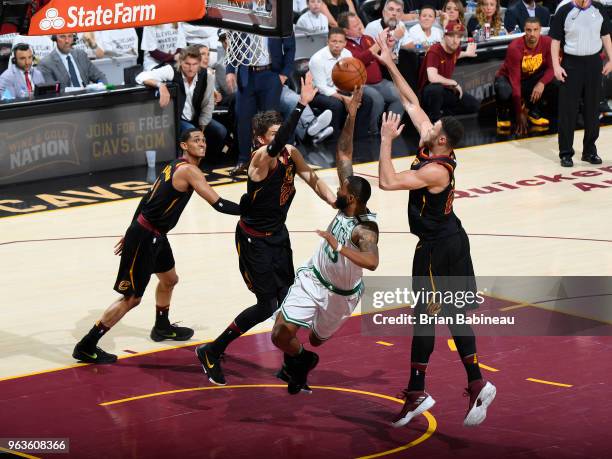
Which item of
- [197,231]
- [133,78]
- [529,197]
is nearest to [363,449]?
[197,231]

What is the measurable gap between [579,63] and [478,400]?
8.13 meters

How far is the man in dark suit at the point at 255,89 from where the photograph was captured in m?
15.4

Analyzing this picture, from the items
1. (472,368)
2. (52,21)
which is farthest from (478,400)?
(52,21)

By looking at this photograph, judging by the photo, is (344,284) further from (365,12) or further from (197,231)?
(365,12)

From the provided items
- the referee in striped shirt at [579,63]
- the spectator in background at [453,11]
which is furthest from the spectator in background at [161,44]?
the referee in striped shirt at [579,63]

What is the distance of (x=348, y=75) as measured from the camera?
393 inches

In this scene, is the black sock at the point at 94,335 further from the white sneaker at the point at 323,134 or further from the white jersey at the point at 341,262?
the white sneaker at the point at 323,134

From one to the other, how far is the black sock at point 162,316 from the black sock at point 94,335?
0.58 meters

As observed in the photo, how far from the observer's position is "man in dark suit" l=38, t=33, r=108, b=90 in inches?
622

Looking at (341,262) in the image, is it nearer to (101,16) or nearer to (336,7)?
(101,16)

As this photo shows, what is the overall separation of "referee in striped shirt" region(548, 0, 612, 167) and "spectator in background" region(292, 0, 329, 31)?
4113 millimetres

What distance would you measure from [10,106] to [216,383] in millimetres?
6943

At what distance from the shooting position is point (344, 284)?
8.16 m

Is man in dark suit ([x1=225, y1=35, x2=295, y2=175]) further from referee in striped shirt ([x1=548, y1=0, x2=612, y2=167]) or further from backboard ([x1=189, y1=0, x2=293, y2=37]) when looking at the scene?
backboard ([x1=189, y1=0, x2=293, y2=37])
